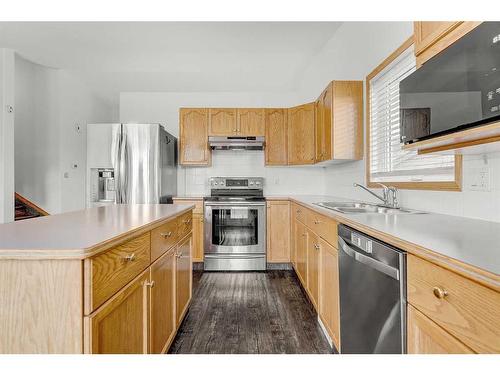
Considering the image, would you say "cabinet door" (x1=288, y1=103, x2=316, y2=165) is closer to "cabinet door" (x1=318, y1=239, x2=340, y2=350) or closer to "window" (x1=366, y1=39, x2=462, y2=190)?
"window" (x1=366, y1=39, x2=462, y2=190)

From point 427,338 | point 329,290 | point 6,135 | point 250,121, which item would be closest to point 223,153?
point 250,121

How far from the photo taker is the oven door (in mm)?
3701

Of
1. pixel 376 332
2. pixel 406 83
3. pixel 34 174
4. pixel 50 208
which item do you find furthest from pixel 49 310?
pixel 34 174

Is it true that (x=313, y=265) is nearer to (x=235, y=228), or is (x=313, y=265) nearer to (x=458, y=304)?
(x=235, y=228)

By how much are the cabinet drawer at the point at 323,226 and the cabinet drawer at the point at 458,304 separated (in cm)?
83

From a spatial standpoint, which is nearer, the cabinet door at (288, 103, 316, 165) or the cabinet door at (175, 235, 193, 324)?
the cabinet door at (175, 235, 193, 324)

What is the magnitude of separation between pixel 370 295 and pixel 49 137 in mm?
5238

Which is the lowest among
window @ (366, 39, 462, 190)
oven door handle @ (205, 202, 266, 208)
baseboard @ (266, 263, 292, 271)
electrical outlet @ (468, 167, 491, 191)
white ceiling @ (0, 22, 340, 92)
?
baseboard @ (266, 263, 292, 271)

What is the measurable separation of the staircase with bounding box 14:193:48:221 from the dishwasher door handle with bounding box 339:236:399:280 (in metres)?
5.05

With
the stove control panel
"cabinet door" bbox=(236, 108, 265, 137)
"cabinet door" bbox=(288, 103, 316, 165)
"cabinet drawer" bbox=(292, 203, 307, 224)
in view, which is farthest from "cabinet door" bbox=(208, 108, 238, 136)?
"cabinet drawer" bbox=(292, 203, 307, 224)

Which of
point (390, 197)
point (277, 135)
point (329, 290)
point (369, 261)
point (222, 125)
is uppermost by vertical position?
point (222, 125)

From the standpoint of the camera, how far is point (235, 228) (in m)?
3.73

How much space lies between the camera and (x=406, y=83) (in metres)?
1.36

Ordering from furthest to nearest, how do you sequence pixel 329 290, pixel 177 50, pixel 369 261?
pixel 177 50
pixel 329 290
pixel 369 261
